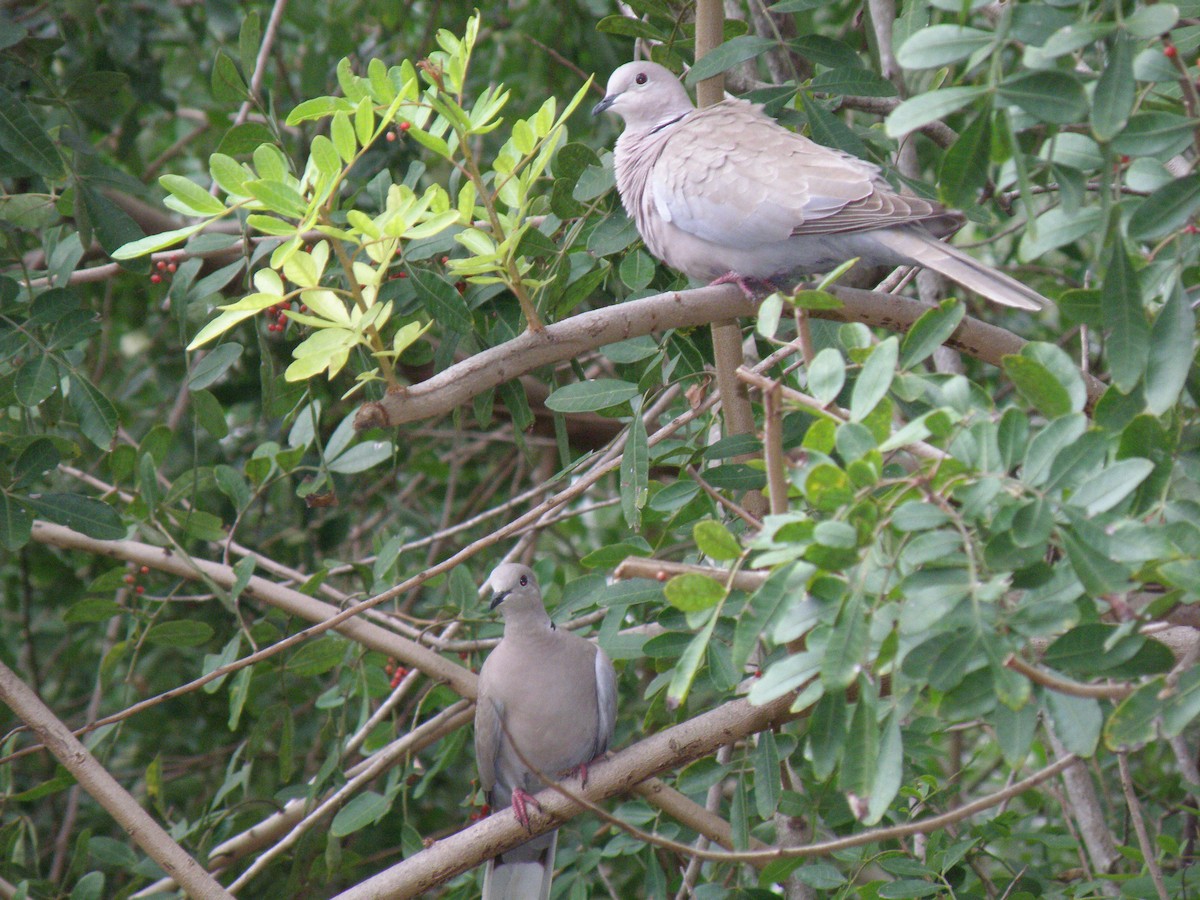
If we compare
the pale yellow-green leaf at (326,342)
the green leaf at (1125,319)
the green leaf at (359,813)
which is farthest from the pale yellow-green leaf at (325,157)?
the green leaf at (359,813)

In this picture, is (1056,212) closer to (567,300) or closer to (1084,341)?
(1084,341)

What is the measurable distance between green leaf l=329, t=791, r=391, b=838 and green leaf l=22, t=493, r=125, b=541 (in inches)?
35.8

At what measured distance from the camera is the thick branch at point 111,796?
103 inches

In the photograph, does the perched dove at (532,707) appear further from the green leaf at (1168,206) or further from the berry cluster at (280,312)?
the green leaf at (1168,206)

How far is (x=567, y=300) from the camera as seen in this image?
2.81 meters

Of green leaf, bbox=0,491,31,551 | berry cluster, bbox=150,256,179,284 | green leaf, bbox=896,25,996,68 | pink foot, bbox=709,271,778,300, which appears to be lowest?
green leaf, bbox=0,491,31,551

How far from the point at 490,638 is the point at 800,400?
210 cm

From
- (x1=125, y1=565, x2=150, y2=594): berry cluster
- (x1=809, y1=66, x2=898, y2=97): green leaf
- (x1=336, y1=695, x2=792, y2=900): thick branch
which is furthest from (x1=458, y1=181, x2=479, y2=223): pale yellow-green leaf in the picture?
(x1=125, y1=565, x2=150, y2=594): berry cluster

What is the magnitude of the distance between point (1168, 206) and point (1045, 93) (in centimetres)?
25

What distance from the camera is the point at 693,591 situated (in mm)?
1639

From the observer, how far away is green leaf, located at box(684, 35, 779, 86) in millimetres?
2500

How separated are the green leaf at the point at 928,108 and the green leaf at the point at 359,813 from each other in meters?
2.18

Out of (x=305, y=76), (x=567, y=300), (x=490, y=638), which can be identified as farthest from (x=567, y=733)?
(x=305, y=76)

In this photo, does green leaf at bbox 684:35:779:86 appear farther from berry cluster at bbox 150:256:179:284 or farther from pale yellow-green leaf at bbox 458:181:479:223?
berry cluster at bbox 150:256:179:284
